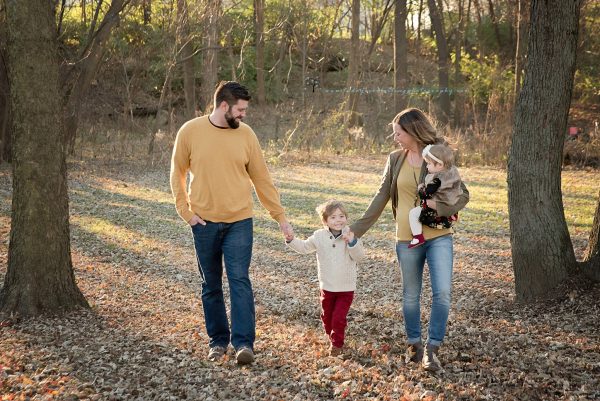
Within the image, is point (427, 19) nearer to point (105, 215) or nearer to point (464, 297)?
point (105, 215)

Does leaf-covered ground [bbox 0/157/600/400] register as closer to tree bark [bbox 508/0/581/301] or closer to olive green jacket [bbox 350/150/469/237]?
tree bark [bbox 508/0/581/301]

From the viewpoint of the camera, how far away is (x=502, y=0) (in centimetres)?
3275

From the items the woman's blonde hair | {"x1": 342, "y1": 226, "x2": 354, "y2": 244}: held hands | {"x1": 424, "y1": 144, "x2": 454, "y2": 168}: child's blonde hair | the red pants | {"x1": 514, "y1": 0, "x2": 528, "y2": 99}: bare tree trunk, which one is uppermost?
{"x1": 514, "y1": 0, "x2": 528, "y2": 99}: bare tree trunk

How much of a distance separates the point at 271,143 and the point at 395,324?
17.0 meters

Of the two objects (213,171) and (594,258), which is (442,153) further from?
(594,258)

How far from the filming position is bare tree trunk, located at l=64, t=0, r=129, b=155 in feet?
27.6

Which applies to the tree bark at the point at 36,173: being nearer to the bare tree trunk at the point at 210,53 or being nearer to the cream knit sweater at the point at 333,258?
the cream knit sweater at the point at 333,258

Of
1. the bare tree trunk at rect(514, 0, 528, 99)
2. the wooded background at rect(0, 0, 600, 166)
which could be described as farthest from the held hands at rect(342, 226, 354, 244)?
the bare tree trunk at rect(514, 0, 528, 99)

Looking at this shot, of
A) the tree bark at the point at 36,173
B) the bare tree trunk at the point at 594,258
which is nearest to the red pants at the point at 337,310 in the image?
the bare tree trunk at the point at 594,258

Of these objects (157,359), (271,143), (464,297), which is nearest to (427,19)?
(271,143)

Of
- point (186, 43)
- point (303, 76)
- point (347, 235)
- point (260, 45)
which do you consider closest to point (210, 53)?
point (186, 43)

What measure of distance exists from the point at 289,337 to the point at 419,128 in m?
2.33

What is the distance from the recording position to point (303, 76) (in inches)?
1131

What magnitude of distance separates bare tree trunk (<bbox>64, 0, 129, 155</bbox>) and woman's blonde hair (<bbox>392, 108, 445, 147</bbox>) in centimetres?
352
